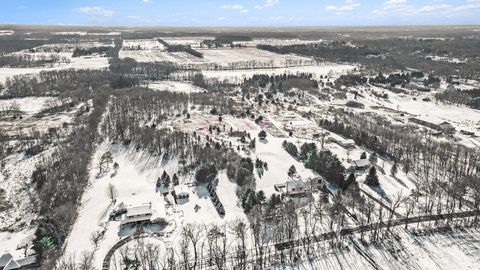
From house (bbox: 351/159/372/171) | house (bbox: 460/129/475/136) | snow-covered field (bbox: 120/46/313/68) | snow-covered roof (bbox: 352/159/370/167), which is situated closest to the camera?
house (bbox: 351/159/372/171)

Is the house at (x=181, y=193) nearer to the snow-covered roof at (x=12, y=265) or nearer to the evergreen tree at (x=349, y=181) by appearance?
the snow-covered roof at (x=12, y=265)

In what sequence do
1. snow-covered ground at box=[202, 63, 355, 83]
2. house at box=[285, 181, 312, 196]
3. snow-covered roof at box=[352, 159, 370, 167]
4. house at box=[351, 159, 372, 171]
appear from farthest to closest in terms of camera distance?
1. snow-covered ground at box=[202, 63, 355, 83]
2. snow-covered roof at box=[352, 159, 370, 167]
3. house at box=[351, 159, 372, 171]
4. house at box=[285, 181, 312, 196]

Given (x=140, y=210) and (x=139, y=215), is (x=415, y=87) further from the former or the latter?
(x=139, y=215)

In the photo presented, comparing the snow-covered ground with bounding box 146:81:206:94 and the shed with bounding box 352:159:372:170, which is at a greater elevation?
the snow-covered ground with bounding box 146:81:206:94

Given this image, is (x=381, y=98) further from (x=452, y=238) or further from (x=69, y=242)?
(x=69, y=242)

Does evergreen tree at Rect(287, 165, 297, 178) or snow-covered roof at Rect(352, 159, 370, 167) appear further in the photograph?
snow-covered roof at Rect(352, 159, 370, 167)

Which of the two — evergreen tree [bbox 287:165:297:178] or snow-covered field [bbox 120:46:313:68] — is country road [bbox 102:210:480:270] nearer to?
evergreen tree [bbox 287:165:297:178]

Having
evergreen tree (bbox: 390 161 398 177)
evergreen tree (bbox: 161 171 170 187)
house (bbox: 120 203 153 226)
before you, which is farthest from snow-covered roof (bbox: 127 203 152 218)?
evergreen tree (bbox: 390 161 398 177)

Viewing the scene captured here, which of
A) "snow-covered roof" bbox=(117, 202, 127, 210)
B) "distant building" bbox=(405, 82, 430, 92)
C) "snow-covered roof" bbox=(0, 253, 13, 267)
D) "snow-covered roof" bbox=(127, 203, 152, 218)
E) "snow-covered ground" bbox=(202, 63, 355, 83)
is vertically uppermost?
"snow-covered ground" bbox=(202, 63, 355, 83)
